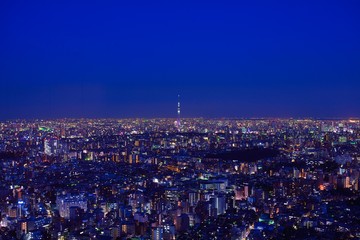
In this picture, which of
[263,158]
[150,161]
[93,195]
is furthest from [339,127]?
[93,195]

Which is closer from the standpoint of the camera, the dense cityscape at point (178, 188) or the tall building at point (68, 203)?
the dense cityscape at point (178, 188)

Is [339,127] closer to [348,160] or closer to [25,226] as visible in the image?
[348,160]

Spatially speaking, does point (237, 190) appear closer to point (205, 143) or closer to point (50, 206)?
point (50, 206)

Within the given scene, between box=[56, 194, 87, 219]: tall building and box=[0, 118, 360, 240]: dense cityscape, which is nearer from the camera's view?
box=[0, 118, 360, 240]: dense cityscape

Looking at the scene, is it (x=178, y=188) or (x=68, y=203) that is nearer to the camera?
(x=68, y=203)

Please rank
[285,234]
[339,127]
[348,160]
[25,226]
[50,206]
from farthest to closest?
[339,127]
[348,160]
[50,206]
[25,226]
[285,234]

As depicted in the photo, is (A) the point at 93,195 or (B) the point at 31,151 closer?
(A) the point at 93,195

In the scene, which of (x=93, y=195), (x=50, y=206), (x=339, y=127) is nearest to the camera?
(x=50, y=206)
